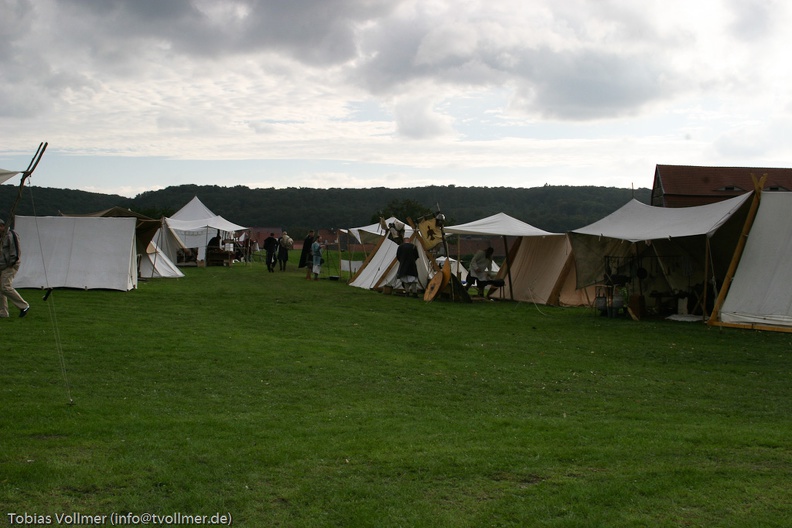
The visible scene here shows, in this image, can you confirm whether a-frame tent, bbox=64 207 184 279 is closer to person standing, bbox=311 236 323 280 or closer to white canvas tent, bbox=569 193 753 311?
person standing, bbox=311 236 323 280

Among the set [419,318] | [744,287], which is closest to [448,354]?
[419,318]

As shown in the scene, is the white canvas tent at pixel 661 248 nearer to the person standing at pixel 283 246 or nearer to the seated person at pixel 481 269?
the seated person at pixel 481 269

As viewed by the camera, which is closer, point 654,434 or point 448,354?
point 654,434

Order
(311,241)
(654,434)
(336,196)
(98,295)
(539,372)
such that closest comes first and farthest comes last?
(654,434)
(539,372)
(98,295)
(311,241)
(336,196)

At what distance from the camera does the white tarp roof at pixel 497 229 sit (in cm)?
1795

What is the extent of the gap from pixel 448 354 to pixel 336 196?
8748 cm

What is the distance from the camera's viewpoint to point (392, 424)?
239 inches

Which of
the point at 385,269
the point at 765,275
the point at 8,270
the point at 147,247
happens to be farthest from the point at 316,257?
the point at 765,275

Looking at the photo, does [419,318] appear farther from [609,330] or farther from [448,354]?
[448,354]

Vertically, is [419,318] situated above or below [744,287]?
below

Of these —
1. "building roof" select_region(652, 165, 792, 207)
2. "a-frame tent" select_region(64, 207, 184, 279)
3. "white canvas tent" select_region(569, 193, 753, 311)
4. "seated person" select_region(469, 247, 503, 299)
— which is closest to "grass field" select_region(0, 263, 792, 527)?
"white canvas tent" select_region(569, 193, 753, 311)

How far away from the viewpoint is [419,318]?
1430cm

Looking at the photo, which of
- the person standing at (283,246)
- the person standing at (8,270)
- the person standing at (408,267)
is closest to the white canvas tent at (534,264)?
the person standing at (408,267)

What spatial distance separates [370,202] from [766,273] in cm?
8111
